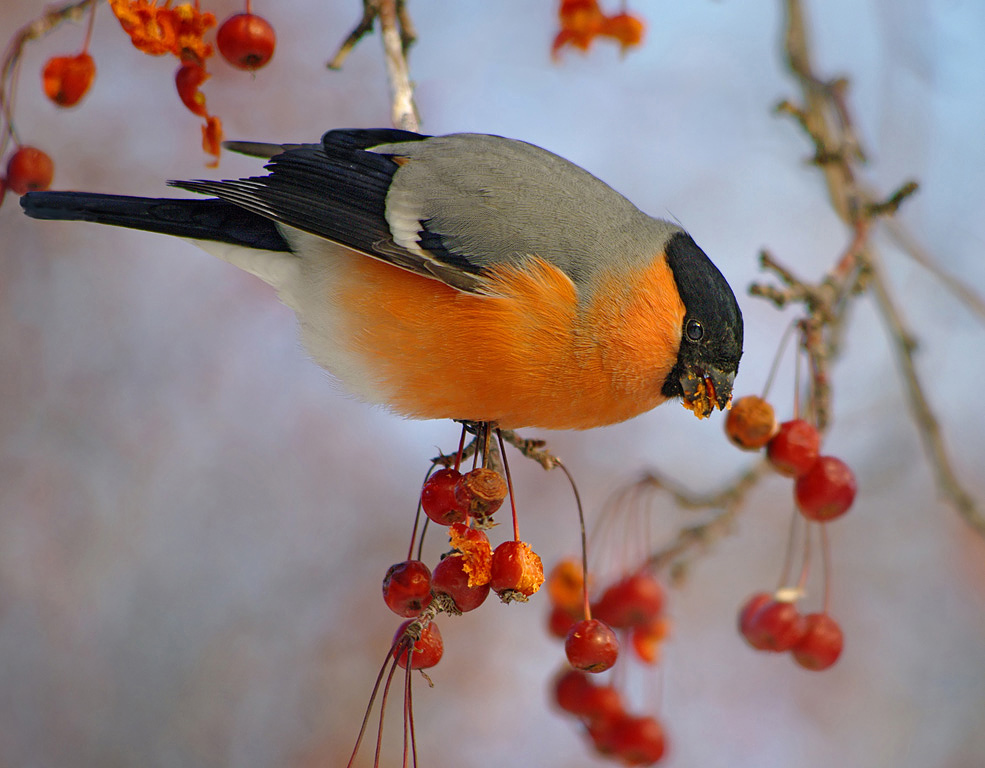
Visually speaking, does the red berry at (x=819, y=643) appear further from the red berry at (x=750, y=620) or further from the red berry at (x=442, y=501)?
the red berry at (x=442, y=501)

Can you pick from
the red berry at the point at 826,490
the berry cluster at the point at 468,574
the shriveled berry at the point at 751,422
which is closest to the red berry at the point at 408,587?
the berry cluster at the point at 468,574

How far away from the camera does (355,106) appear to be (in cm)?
441

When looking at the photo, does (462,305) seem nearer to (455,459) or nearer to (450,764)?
(455,459)

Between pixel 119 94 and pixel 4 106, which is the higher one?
pixel 119 94

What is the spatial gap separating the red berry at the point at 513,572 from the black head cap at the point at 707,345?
0.60m

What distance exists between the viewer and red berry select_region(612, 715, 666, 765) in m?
2.59

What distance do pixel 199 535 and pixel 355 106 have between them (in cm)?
219

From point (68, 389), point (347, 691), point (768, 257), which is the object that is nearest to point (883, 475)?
point (768, 257)

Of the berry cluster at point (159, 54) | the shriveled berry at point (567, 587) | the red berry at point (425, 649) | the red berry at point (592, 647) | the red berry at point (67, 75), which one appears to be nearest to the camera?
the red berry at point (425, 649)

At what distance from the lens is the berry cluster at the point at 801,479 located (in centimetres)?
228

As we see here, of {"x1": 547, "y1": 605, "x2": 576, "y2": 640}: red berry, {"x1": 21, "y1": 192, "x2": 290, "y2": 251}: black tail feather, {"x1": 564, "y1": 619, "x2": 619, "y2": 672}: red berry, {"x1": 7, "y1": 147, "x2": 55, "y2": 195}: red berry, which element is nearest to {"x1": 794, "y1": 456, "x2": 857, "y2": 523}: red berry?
{"x1": 564, "y1": 619, "x2": 619, "y2": 672}: red berry

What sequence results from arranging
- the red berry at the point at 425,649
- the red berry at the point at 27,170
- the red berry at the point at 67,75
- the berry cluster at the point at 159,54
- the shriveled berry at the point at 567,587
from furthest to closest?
the shriveled berry at the point at 567,587 → the red berry at the point at 67,75 → the red berry at the point at 27,170 → the berry cluster at the point at 159,54 → the red berry at the point at 425,649

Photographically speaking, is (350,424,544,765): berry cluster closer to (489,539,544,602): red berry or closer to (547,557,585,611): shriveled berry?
(489,539,544,602): red berry

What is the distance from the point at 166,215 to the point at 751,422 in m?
1.62
